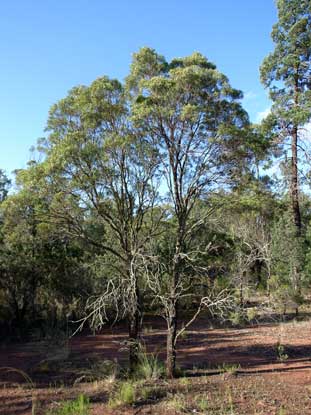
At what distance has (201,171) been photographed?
25.8ft

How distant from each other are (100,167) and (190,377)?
14.7 feet

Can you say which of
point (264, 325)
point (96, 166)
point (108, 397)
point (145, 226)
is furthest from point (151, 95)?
point (264, 325)

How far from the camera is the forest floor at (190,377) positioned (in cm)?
588

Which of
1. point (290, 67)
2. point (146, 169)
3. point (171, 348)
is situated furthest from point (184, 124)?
point (290, 67)

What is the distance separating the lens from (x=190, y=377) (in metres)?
7.66

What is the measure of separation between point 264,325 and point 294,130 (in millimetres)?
7592

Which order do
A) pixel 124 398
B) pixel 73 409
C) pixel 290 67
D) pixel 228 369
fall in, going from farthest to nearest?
pixel 290 67 < pixel 228 369 < pixel 124 398 < pixel 73 409

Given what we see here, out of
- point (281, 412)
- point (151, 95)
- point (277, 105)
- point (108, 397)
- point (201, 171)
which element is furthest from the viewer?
point (277, 105)

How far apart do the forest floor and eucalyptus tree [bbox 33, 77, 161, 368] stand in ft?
4.49

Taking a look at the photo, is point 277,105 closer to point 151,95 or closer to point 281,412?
point 151,95

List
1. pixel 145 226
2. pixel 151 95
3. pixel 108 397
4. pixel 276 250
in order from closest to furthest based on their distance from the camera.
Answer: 1. pixel 108 397
2. pixel 151 95
3. pixel 145 226
4. pixel 276 250

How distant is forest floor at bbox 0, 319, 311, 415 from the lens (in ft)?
19.3

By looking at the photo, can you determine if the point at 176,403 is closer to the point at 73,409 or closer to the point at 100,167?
the point at 73,409

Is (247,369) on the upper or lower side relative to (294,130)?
A: lower
